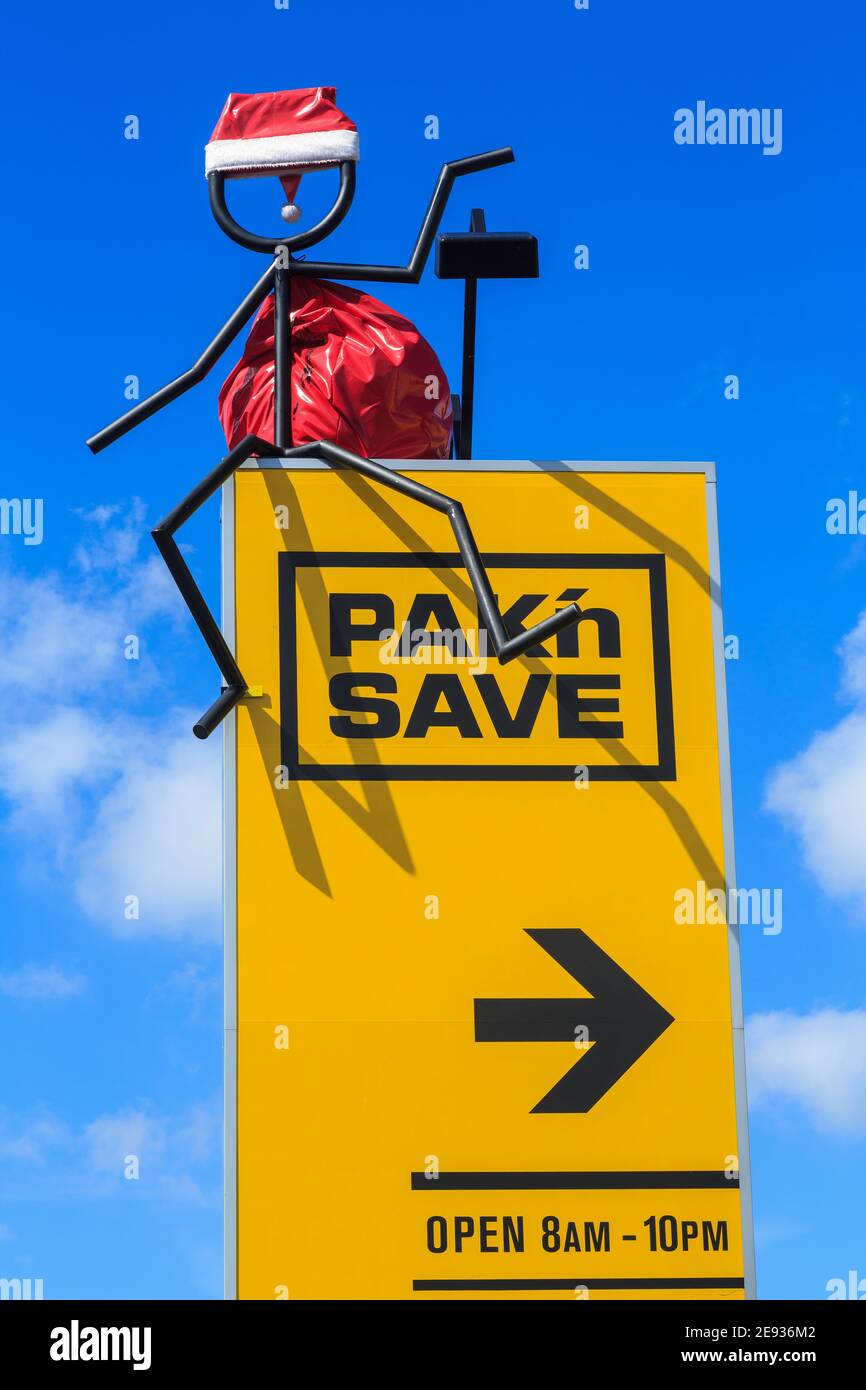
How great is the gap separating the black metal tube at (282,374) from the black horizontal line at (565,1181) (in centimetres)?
321

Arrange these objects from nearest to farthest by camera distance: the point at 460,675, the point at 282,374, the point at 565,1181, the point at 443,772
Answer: the point at 565,1181
the point at 443,772
the point at 460,675
the point at 282,374

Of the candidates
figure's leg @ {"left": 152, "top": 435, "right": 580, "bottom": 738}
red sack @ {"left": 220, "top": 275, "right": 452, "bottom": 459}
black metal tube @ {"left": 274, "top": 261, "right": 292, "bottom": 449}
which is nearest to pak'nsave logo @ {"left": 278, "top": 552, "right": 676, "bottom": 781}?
figure's leg @ {"left": 152, "top": 435, "right": 580, "bottom": 738}

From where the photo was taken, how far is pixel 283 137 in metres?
9.12

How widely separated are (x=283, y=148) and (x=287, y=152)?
29 millimetres

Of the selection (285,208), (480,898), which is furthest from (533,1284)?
(285,208)

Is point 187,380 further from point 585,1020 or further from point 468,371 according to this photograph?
point 585,1020

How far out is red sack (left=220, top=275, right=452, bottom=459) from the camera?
911 cm

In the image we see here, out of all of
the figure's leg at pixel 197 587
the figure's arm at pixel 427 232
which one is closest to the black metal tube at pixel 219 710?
the figure's leg at pixel 197 587

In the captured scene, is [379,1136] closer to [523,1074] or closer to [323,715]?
[523,1074]

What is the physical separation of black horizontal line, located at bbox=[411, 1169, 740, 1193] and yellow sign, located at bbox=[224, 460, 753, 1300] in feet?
0.04

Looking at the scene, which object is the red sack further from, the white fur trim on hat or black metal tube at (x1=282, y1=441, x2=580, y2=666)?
the white fur trim on hat

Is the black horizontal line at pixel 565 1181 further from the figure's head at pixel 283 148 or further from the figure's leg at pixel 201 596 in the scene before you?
the figure's head at pixel 283 148
